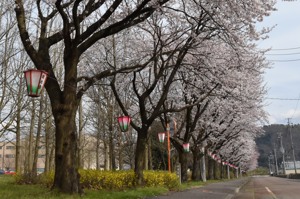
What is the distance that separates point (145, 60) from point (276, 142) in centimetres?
9994

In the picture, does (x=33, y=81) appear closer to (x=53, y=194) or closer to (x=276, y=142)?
(x=53, y=194)

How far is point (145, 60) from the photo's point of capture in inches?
802

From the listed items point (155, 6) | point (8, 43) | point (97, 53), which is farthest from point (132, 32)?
point (155, 6)

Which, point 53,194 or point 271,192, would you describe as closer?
point 53,194

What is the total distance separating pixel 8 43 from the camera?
21.2 meters

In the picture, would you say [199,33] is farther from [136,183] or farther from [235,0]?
[136,183]

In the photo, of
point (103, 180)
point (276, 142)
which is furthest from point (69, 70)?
point (276, 142)

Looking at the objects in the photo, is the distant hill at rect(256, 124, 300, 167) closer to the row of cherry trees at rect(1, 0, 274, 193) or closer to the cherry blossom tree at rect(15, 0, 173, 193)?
the row of cherry trees at rect(1, 0, 274, 193)

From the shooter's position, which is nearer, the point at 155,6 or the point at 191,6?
the point at 155,6

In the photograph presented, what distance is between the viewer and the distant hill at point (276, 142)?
96.7 meters

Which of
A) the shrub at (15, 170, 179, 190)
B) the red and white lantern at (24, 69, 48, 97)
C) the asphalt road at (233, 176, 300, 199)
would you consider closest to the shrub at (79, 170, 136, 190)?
the shrub at (15, 170, 179, 190)

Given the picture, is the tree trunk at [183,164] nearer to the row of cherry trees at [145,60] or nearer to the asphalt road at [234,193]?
the row of cherry trees at [145,60]

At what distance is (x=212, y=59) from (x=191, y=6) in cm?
307

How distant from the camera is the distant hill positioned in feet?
317
